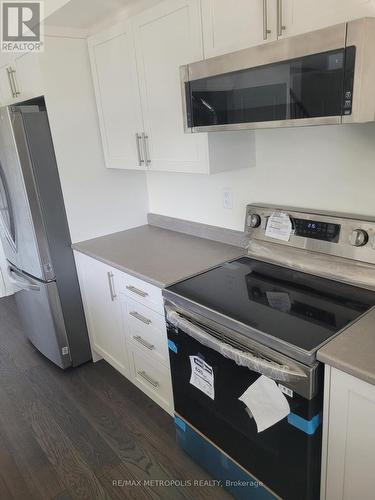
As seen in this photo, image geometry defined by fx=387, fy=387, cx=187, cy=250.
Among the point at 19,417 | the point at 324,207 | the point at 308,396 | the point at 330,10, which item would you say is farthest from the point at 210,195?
the point at 19,417

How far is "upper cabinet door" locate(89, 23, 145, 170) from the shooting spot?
202cm

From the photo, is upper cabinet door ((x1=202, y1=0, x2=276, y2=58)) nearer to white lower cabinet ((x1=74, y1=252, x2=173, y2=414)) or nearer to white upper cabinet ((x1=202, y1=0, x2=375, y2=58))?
white upper cabinet ((x1=202, y1=0, x2=375, y2=58))

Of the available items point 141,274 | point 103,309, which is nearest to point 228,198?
point 141,274

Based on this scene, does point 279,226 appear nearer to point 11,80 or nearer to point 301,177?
point 301,177

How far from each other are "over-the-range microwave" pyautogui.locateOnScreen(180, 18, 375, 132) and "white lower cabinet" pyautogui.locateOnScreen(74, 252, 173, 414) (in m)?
0.85

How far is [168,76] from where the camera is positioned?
1.80 metres

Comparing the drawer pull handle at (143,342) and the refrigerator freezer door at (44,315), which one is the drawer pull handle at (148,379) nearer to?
the drawer pull handle at (143,342)

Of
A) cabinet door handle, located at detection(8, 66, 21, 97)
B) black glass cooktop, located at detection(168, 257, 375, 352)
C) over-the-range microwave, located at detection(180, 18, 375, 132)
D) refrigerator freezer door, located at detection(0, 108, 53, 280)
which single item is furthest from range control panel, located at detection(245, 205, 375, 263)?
cabinet door handle, located at detection(8, 66, 21, 97)

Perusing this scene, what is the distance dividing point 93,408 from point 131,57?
1.95 metres

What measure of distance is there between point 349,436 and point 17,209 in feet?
6.95

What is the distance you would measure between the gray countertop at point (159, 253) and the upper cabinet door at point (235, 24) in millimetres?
941

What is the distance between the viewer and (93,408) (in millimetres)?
2266

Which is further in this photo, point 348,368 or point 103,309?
point 103,309

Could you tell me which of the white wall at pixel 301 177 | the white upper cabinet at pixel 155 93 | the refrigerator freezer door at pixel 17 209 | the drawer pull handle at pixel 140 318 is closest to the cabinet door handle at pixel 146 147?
the white upper cabinet at pixel 155 93
